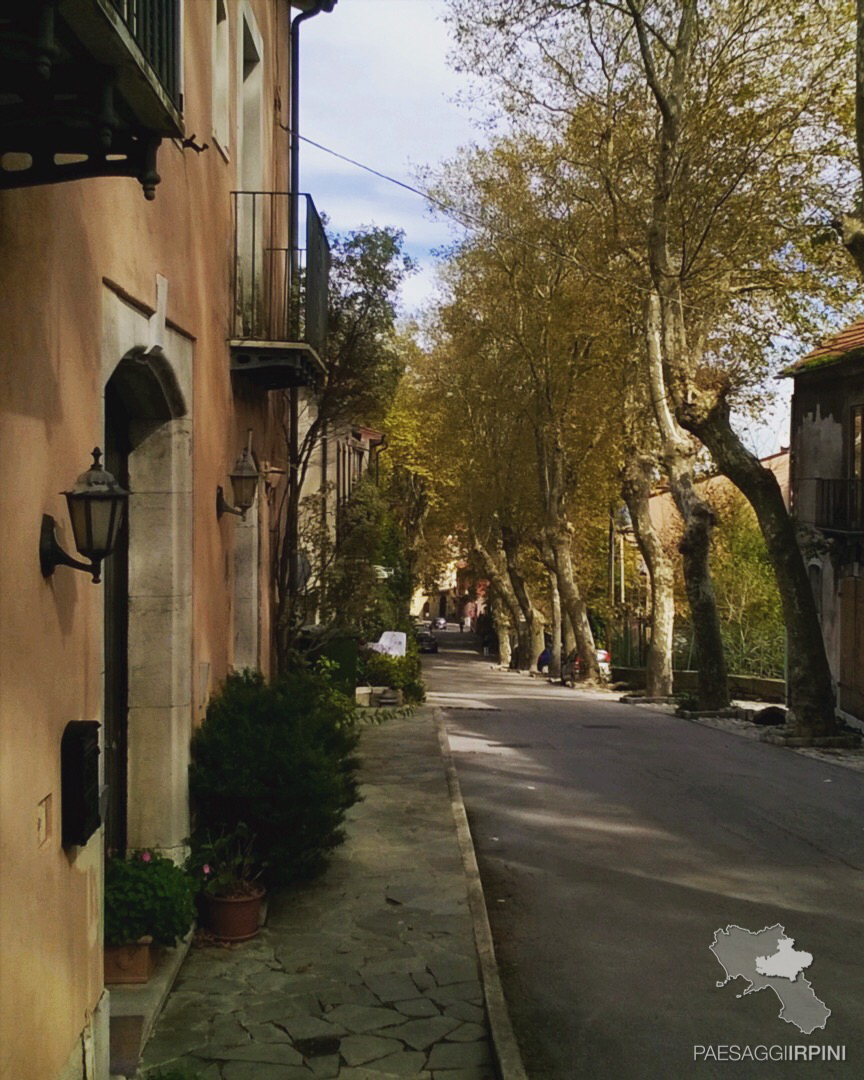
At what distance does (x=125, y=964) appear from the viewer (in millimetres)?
6105

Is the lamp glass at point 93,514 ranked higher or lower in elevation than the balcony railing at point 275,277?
lower

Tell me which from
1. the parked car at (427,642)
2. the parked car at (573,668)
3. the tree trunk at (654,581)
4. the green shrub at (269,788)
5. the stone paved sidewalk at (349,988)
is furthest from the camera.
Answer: the parked car at (427,642)

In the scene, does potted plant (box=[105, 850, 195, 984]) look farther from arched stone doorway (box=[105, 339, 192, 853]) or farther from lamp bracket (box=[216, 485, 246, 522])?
lamp bracket (box=[216, 485, 246, 522])

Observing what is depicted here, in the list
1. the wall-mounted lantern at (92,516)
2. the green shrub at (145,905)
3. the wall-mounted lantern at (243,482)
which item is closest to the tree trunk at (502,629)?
the wall-mounted lantern at (243,482)

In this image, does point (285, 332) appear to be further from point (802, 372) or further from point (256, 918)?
point (802, 372)

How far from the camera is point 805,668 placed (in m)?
18.6

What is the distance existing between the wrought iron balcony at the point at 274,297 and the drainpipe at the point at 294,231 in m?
0.06

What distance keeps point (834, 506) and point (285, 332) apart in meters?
15.1

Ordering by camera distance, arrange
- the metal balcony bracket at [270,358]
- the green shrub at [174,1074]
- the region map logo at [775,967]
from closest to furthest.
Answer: the green shrub at [174,1074] < the region map logo at [775,967] < the metal balcony bracket at [270,358]

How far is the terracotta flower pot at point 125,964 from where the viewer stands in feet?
20.0

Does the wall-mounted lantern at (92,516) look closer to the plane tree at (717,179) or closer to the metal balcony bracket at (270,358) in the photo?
the metal balcony bracket at (270,358)

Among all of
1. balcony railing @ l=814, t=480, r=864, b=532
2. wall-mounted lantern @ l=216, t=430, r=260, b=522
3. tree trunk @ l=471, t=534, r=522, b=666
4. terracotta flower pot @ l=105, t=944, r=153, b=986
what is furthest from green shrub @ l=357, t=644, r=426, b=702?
tree trunk @ l=471, t=534, r=522, b=666

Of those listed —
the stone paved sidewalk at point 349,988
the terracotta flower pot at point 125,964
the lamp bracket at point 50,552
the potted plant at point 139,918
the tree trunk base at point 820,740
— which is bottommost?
the tree trunk base at point 820,740

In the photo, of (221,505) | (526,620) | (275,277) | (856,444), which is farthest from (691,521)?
(526,620)
